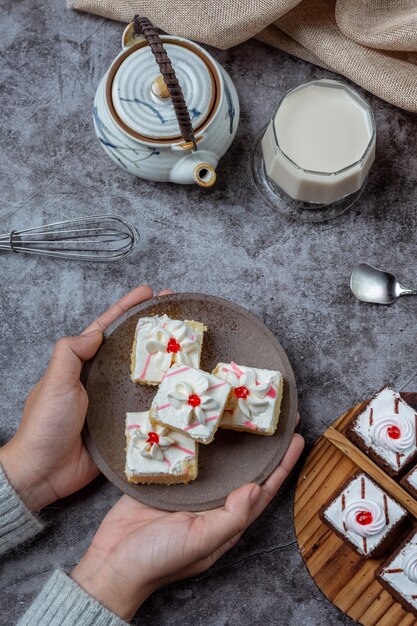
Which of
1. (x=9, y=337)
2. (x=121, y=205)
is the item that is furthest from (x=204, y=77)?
(x=9, y=337)

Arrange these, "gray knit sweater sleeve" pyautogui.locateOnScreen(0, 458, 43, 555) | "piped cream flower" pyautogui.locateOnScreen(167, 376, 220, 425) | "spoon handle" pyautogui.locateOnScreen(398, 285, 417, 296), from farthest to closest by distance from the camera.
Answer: "spoon handle" pyautogui.locateOnScreen(398, 285, 417, 296) → "gray knit sweater sleeve" pyautogui.locateOnScreen(0, 458, 43, 555) → "piped cream flower" pyautogui.locateOnScreen(167, 376, 220, 425)

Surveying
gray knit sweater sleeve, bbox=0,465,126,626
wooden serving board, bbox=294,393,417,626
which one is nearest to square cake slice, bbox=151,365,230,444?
wooden serving board, bbox=294,393,417,626

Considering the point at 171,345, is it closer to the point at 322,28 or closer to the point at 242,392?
the point at 242,392

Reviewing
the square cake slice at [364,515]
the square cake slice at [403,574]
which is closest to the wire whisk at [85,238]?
the square cake slice at [364,515]

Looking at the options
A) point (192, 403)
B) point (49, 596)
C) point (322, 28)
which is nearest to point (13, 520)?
point (49, 596)

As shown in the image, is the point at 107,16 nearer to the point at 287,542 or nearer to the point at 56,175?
the point at 56,175

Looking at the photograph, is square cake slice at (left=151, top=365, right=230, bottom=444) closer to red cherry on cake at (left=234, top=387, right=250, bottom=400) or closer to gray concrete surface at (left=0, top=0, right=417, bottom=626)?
red cherry on cake at (left=234, top=387, right=250, bottom=400)

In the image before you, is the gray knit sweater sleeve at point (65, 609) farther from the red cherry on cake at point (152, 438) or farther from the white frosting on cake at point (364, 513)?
the white frosting on cake at point (364, 513)
